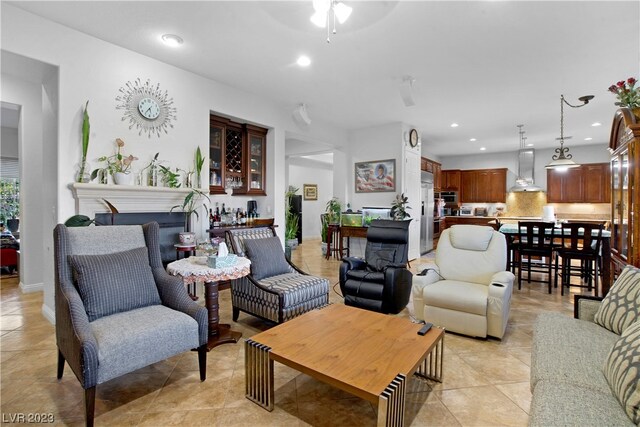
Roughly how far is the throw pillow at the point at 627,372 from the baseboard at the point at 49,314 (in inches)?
166

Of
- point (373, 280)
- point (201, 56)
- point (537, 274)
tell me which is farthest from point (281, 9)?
point (537, 274)

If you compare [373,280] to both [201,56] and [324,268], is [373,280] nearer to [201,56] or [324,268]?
[324,268]

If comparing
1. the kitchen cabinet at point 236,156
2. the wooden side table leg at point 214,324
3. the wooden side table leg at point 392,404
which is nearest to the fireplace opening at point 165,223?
the kitchen cabinet at point 236,156

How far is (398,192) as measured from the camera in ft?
20.6

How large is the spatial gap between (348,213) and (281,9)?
424 centimetres

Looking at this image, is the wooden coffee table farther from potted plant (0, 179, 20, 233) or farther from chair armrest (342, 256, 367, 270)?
potted plant (0, 179, 20, 233)

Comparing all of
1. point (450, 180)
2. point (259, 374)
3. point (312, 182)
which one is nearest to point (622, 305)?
point (259, 374)

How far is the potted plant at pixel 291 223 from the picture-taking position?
815cm

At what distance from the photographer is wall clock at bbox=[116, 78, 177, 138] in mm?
3369

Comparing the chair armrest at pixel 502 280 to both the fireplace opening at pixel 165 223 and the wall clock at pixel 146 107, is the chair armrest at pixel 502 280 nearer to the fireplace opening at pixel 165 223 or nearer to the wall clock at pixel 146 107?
the fireplace opening at pixel 165 223

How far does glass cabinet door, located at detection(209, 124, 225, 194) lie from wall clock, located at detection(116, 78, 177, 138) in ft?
2.57

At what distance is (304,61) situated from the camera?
3613mm

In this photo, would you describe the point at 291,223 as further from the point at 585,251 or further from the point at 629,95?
the point at 629,95

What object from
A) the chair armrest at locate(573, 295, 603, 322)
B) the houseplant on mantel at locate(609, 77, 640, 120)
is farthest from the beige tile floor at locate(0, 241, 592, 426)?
the houseplant on mantel at locate(609, 77, 640, 120)
